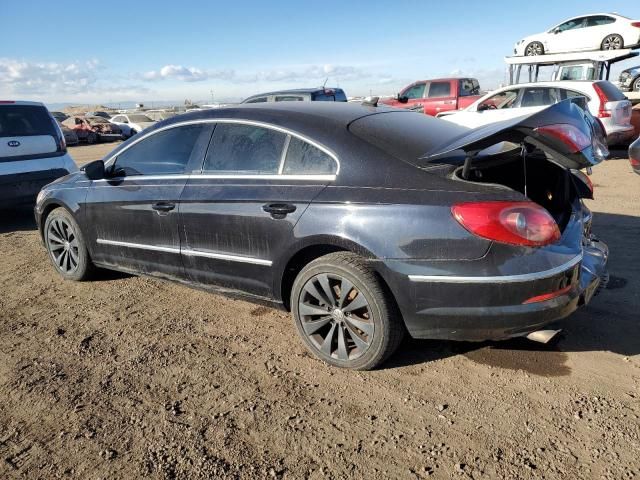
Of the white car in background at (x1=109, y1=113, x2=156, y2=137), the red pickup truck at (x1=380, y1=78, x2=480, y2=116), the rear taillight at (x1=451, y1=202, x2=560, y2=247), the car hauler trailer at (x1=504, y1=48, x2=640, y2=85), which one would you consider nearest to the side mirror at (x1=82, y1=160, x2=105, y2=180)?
the rear taillight at (x1=451, y1=202, x2=560, y2=247)

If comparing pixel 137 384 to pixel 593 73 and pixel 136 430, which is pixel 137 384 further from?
pixel 593 73

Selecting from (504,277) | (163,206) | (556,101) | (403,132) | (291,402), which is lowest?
(291,402)

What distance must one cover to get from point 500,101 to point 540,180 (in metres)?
10.6

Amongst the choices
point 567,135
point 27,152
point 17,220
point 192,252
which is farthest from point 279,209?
point 17,220

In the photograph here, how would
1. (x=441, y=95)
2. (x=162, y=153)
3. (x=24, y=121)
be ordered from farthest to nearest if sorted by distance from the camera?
(x=441, y=95)
(x=24, y=121)
(x=162, y=153)

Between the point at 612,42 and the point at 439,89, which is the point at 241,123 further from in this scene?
the point at 612,42

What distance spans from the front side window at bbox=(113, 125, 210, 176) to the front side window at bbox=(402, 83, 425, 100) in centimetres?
1335

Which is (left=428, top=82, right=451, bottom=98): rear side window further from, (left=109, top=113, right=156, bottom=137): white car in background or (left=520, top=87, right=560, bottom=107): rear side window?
(left=109, top=113, right=156, bottom=137): white car in background

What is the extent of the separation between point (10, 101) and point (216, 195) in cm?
552

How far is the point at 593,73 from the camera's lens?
640 inches

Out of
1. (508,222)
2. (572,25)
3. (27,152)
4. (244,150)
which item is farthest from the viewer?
(572,25)

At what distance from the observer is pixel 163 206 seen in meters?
3.83

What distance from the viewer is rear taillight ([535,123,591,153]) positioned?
2.56m

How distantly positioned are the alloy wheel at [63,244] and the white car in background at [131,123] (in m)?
25.0
